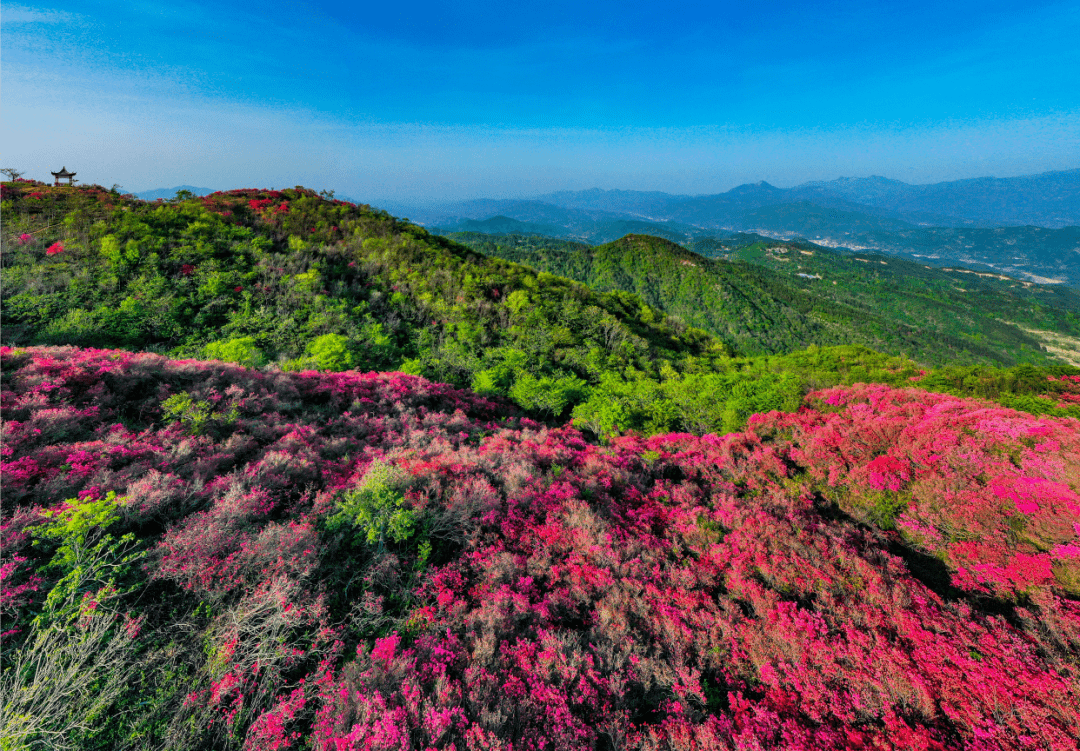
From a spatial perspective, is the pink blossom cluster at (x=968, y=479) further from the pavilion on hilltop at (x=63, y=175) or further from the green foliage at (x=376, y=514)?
the pavilion on hilltop at (x=63, y=175)

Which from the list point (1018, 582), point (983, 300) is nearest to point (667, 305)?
point (1018, 582)

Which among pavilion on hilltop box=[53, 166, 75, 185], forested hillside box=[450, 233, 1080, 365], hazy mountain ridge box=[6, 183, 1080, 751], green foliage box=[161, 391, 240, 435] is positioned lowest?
forested hillside box=[450, 233, 1080, 365]

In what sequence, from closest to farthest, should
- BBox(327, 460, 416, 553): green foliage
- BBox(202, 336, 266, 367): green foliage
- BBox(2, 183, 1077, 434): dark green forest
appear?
BBox(327, 460, 416, 553): green foliage
BBox(202, 336, 266, 367): green foliage
BBox(2, 183, 1077, 434): dark green forest

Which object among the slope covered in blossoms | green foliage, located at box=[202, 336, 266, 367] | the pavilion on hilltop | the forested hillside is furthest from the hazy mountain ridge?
the forested hillside

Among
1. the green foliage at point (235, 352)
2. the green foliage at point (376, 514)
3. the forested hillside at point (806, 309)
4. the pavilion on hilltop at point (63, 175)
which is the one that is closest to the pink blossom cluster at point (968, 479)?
the green foliage at point (376, 514)

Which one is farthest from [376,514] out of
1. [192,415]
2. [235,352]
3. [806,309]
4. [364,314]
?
[806,309]

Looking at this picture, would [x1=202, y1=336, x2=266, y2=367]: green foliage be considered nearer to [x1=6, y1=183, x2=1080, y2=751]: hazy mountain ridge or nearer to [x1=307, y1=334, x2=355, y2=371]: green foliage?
[x1=307, y1=334, x2=355, y2=371]: green foliage

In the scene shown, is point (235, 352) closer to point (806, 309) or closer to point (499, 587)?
point (499, 587)
